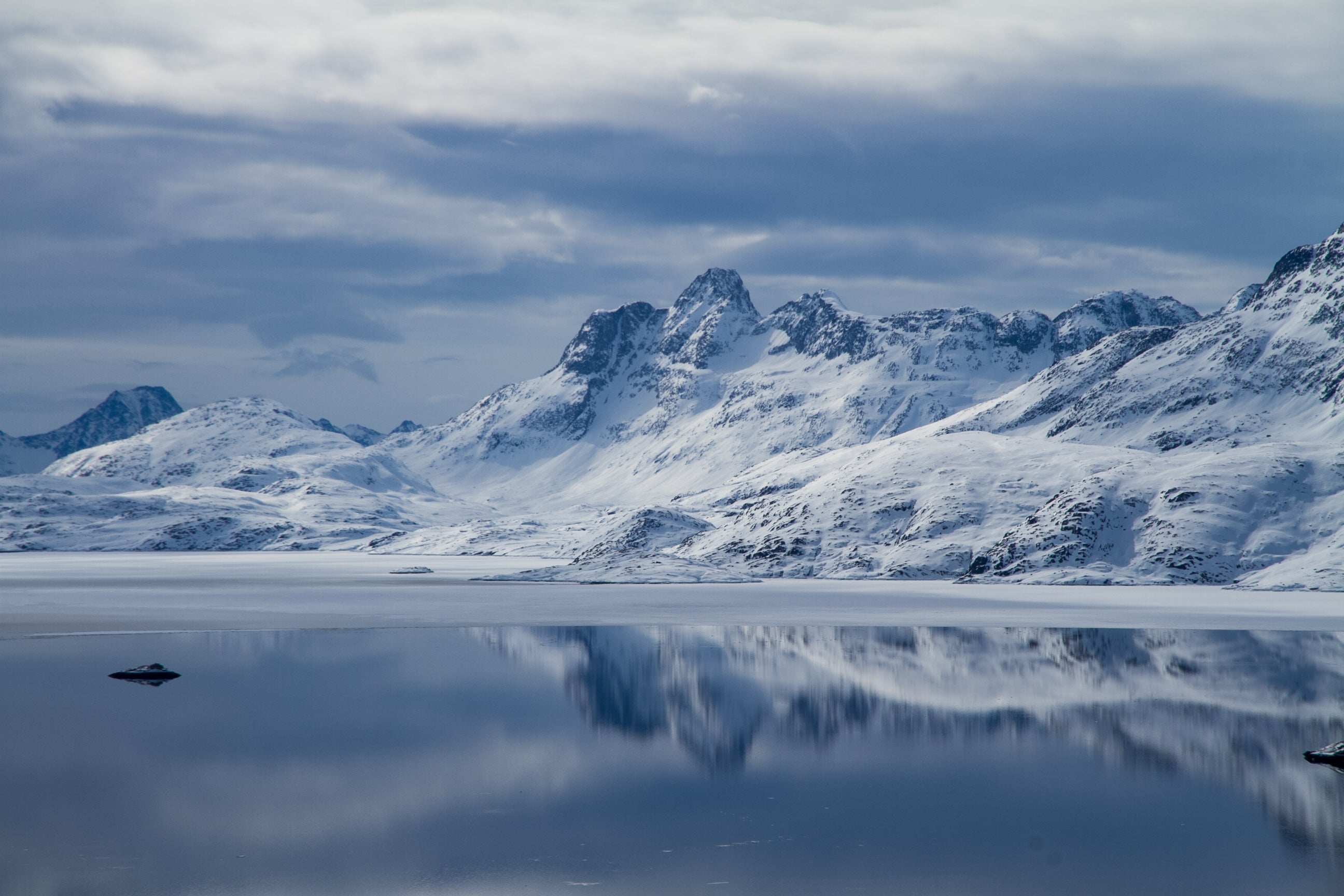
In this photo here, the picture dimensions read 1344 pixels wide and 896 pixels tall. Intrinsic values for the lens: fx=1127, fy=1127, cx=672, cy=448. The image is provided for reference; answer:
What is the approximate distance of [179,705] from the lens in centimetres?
4438

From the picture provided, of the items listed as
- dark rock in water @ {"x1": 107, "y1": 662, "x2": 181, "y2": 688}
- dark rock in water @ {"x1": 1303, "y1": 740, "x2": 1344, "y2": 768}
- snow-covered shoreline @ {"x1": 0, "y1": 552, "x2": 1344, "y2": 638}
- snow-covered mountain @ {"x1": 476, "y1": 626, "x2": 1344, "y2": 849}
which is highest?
dark rock in water @ {"x1": 107, "y1": 662, "x2": 181, "y2": 688}

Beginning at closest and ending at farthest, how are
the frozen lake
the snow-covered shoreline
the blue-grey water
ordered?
the blue-grey water < the frozen lake < the snow-covered shoreline

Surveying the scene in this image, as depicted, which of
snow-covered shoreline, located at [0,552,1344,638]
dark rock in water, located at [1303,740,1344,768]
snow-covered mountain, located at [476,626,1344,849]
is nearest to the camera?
dark rock in water, located at [1303,740,1344,768]

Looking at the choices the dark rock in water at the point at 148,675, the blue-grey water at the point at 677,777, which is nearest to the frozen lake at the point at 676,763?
the blue-grey water at the point at 677,777

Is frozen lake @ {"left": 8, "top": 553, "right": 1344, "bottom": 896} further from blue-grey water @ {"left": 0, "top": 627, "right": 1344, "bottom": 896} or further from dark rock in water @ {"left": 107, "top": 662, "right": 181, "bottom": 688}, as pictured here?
dark rock in water @ {"left": 107, "top": 662, "right": 181, "bottom": 688}

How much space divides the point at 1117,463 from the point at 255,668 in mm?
130100

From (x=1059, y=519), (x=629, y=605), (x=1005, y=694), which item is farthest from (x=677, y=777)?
(x=1059, y=519)

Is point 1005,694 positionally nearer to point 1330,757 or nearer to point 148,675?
point 1330,757

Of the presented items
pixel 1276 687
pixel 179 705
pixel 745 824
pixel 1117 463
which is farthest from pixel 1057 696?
pixel 1117 463

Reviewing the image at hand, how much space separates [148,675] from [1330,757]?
46872 millimetres

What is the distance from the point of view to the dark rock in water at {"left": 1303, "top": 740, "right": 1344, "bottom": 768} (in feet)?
108

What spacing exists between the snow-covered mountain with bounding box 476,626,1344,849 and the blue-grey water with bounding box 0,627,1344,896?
22 centimetres

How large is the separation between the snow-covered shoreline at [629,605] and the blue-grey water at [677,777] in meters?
22.2

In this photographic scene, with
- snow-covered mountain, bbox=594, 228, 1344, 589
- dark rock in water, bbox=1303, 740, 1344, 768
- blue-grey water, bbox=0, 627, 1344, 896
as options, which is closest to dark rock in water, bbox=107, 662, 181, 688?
blue-grey water, bbox=0, 627, 1344, 896
